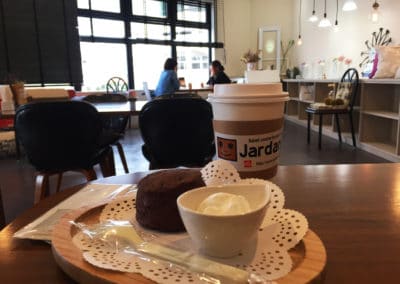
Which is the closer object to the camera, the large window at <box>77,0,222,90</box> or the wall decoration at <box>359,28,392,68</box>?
the wall decoration at <box>359,28,392,68</box>

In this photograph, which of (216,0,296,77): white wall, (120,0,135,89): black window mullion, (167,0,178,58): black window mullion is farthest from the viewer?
(216,0,296,77): white wall

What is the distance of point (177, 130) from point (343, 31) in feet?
18.4

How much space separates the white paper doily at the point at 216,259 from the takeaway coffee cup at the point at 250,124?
0.06 meters

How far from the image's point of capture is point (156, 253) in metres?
0.42

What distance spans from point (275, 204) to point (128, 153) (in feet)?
12.8

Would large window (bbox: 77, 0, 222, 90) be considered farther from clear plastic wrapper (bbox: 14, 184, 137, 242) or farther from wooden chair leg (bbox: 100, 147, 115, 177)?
clear plastic wrapper (bbox: 14, 184, 137, 242)

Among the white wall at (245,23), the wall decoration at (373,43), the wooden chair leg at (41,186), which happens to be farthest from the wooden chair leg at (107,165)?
the white wall at (245,23)

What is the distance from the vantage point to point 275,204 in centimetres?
54

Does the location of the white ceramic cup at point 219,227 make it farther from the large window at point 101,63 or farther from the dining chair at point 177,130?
the large window at point 101,63

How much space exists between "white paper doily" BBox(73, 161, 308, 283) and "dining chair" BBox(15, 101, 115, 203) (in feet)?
4.32

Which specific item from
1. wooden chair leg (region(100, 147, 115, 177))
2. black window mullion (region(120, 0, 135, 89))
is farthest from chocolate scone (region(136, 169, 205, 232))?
black window mullion (region(120, 0, 135, 89))

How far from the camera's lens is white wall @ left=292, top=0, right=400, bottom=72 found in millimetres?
4898

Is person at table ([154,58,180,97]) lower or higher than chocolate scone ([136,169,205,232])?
higher

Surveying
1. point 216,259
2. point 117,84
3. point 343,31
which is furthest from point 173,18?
point 216,259
